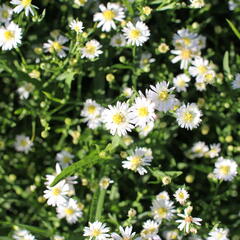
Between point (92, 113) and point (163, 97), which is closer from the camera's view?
point (163, 97)

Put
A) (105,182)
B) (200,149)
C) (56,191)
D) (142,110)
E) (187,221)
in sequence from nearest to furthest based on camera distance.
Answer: (142,110)
(187,221)
(56,191)
(105,182)
(200,149)

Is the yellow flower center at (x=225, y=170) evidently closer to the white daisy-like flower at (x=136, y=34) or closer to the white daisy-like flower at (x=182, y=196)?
the white daisy-like flower at (x=182, y=196)

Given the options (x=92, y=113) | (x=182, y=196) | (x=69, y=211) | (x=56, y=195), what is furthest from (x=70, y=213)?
(x=182, y=196)

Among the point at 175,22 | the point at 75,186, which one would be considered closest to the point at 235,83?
the point at 175,22

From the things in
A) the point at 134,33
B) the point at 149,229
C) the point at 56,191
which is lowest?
the point at 149,229

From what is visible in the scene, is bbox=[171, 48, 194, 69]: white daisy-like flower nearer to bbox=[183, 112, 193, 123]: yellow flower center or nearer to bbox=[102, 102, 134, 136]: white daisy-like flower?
bbox=[183, 112, 193, 123]: yellow flower center

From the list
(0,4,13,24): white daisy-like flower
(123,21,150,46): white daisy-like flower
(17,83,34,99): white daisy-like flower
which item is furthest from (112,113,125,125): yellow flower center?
(0,4,13,24): white daisy-like flower

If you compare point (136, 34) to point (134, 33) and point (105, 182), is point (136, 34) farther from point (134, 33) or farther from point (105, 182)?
point (105, 182)
